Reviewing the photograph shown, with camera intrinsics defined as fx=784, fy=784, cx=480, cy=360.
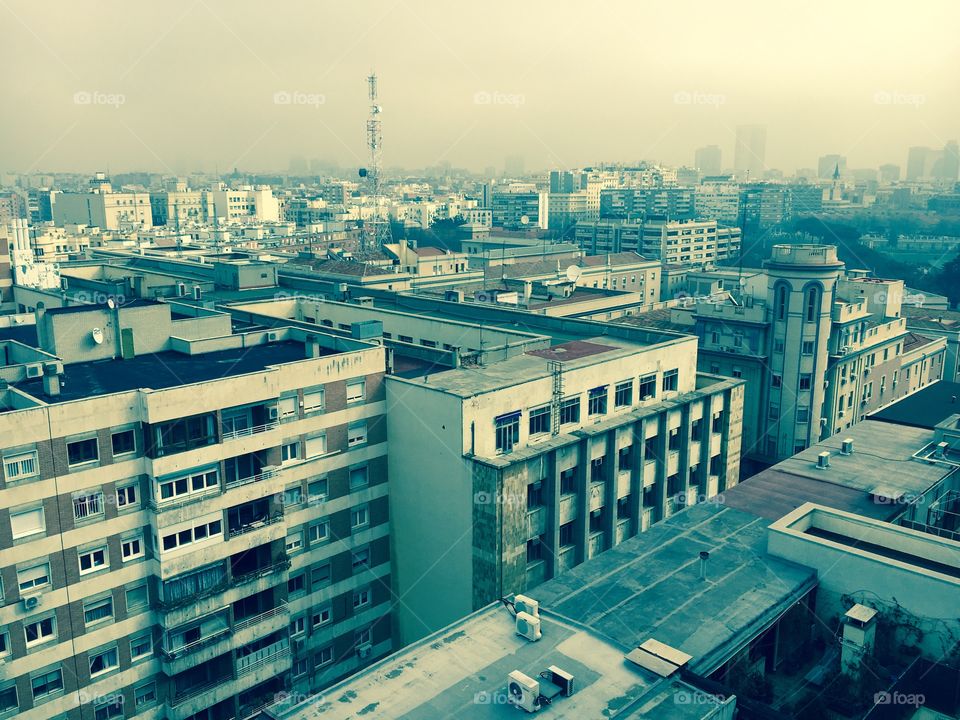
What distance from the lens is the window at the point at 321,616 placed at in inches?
1178

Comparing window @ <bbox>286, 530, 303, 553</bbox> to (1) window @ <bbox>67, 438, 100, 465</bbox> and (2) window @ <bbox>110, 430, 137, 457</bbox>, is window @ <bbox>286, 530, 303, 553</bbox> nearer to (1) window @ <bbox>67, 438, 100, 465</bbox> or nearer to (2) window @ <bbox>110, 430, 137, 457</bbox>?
(2) window @ <bbox>110, 430, 137, 457</bbox>

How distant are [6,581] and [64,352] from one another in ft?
35.5

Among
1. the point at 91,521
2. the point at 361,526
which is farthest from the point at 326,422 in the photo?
the point at 91,521

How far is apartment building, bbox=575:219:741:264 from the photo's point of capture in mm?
132375

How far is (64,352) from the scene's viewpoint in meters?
30.5

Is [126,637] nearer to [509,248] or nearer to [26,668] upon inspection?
[26,668]

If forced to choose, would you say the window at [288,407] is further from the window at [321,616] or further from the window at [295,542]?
the window at [321,616]

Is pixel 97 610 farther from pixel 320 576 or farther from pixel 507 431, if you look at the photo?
pixel 507 431

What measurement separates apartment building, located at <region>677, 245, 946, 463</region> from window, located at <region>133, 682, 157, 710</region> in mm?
42135

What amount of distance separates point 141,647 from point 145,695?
1.72 m

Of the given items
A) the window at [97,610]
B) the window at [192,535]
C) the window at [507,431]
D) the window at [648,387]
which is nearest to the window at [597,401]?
the window at [648,387]

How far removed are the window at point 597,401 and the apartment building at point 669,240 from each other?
99.7m

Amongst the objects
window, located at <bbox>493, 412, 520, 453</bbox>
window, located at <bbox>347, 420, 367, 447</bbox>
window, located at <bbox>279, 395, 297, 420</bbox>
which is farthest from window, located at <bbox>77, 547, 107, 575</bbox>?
window, located at <bbox>493, 412, 520, 453</bbox>

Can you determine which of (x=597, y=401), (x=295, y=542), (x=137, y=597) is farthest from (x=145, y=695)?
(x=597, y=401)
